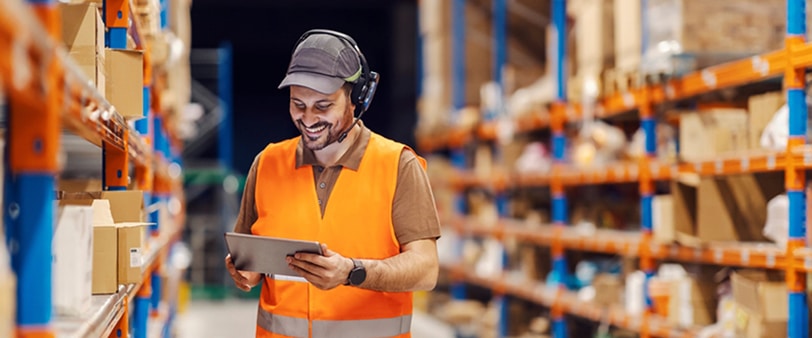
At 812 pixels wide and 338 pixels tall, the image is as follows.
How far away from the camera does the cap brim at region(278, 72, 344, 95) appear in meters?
2.88

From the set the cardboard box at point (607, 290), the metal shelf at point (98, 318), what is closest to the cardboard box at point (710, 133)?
the cardboard box at point (607, 290)

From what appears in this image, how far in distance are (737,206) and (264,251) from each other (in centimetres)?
330

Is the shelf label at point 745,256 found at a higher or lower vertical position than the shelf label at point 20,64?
lower

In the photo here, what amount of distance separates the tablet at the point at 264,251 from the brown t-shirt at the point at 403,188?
28 centimetres

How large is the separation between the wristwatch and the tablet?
13cm

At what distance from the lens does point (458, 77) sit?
10523 millimetres

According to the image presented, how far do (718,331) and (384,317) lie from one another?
2.79 meters

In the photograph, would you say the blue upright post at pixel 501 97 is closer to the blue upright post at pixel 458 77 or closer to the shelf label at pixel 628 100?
the blue upright post at pixel 458 77

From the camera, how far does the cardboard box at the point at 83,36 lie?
10.0ft

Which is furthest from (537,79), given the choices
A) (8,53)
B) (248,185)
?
(8,53)

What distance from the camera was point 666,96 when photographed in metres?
5.94

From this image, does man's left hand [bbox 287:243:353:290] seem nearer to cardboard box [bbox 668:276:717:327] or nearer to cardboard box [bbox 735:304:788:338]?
cardboard box [bbox 735:304:788:338]

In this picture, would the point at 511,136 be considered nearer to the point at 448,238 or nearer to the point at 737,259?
the point at 448,238

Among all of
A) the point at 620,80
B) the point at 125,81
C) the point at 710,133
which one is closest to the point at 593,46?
the point at 620,80
